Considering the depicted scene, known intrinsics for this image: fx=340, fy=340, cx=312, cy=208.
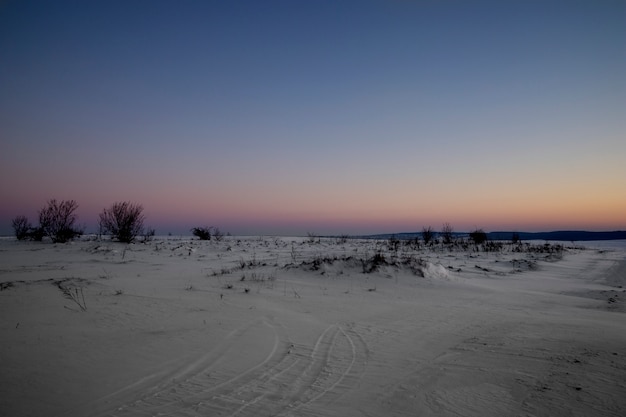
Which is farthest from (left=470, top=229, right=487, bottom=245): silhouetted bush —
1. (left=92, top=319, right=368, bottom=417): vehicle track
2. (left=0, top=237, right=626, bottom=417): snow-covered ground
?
(left=92, top=319, right=368, bottom=417): vehicle track

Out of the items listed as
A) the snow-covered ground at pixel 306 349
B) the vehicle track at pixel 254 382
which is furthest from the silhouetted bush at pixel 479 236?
the vehicle track at pixel 254 382

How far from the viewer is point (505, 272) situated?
10672 mm

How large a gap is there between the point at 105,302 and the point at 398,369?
4.78 m

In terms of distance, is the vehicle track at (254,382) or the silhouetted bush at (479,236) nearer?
the vehicle track at (254,382)

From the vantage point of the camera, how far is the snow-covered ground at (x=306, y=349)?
261cm

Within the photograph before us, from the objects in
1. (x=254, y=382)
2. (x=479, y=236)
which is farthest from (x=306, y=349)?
(x=479, y=236)

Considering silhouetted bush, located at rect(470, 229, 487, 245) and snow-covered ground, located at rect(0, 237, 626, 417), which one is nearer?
snow-covered ground, located at rect(0, 237, 626, 417)

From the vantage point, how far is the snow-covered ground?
2613 millimetres

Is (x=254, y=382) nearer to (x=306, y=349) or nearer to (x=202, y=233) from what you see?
(x=306, y=349)

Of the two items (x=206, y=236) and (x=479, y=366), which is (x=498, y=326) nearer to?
(x=479, y=366)

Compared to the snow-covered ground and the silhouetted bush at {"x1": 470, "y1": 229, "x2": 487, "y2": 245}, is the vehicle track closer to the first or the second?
the snow-covered ground

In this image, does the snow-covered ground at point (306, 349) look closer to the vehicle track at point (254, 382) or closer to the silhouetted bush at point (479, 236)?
the vehicle track at point (254, 382)

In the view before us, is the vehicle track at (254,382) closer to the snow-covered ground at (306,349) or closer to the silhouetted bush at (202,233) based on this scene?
the snow-covered ground at (306,349)

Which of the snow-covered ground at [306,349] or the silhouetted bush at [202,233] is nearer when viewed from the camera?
the snow-covered ground at [306,349]
